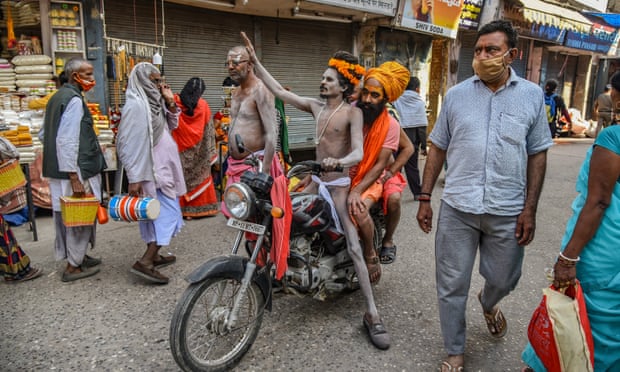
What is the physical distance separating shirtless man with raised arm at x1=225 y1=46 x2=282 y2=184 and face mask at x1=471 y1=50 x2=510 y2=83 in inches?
74.5

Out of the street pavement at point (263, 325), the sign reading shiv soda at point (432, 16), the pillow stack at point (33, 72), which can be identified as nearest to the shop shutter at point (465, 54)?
the sign reading shiv soda at point (432, 16)

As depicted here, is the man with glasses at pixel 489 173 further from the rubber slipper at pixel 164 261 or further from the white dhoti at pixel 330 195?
the rubber slipper at pixel 164 261

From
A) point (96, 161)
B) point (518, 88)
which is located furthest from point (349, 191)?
point (96, 161)

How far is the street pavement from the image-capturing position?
2992 millimetres

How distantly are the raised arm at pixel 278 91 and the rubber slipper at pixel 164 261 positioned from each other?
1.98 m

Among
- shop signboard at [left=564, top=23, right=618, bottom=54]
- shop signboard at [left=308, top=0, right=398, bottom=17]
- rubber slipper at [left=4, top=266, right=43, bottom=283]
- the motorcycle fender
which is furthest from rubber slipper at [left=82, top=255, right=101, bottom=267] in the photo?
shop signboard at [left=564, top=23, right=618, bottom=54]

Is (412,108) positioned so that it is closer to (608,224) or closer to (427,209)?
(427,209)

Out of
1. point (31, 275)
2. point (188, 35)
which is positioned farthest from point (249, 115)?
point (188, 35)

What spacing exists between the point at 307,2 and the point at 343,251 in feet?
20.7

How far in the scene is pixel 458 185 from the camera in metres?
2.77

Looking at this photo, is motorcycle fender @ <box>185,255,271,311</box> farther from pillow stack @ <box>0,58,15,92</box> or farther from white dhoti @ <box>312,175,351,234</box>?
pillow stack @ <box>0,58,15,92</box>

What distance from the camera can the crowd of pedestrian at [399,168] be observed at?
90.0 inches

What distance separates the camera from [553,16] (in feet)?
48.6

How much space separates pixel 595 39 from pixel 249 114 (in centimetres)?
1867
